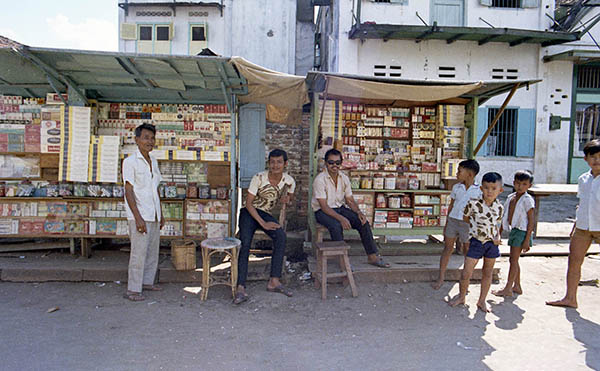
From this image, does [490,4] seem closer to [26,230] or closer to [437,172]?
[437,172]

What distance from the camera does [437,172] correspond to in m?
6.30

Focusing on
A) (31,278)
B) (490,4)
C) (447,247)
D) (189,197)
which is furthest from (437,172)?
(490,4)

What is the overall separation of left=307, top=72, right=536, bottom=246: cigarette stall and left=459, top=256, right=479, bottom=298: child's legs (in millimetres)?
1742

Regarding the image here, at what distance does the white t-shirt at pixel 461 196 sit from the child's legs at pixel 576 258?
1146 millimetres

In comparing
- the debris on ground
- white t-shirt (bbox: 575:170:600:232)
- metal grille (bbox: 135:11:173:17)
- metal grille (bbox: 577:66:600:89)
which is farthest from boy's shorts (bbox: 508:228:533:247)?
metal grille (bbox: 135:11:173:17)

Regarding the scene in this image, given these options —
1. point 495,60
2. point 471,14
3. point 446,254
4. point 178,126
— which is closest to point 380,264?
point 446,254

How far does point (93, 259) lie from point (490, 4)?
1234 cm

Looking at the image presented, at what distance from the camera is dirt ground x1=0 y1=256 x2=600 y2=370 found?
304 cm

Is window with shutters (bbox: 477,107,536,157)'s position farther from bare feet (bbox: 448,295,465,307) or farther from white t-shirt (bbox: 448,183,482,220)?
bare feet (bbox: 448,295,465,307)

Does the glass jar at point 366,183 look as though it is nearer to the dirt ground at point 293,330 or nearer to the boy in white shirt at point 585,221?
the dirt ground at point 293,330

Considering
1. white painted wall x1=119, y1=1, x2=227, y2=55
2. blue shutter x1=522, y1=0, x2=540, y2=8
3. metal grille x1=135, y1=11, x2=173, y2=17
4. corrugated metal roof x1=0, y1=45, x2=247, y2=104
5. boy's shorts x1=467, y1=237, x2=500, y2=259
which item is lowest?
boy's shorts x1=467, y1=237, x2=500, y2=259

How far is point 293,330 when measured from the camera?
3633 millimetres

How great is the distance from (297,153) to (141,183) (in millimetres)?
3692

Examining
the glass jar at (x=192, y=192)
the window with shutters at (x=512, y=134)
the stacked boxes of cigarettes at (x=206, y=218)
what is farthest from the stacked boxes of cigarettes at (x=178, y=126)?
the window with shutters at (x=512, y=134)
